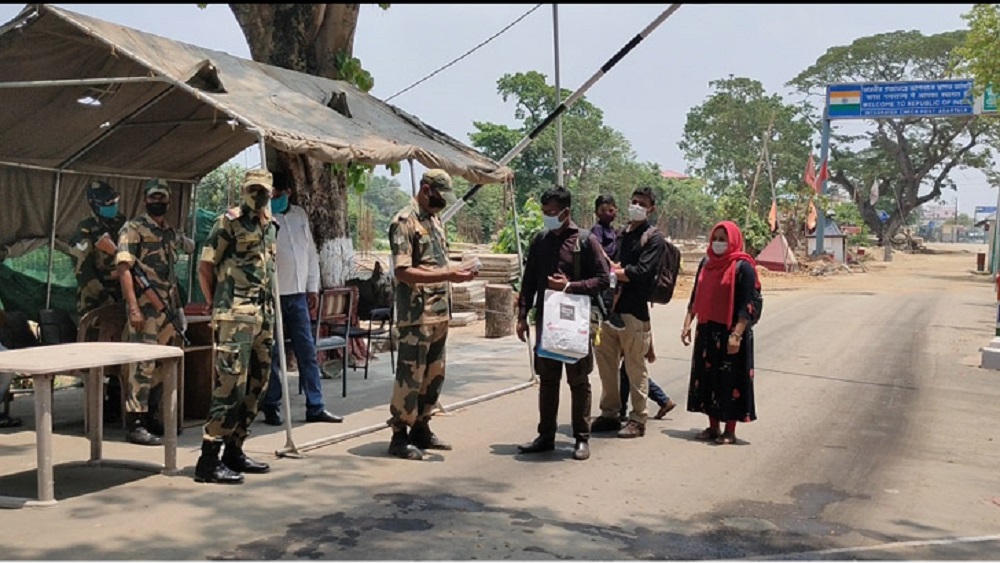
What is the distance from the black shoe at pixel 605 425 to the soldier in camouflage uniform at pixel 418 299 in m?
1.70

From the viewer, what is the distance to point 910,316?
63.0ft

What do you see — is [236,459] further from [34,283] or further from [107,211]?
[34,283]

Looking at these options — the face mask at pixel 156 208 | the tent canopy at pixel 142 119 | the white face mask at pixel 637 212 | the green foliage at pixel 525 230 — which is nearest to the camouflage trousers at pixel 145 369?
the face mask at pixel 156 208

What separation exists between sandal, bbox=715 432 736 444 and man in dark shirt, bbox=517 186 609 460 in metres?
1.24

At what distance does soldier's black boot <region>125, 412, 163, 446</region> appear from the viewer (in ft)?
22.7

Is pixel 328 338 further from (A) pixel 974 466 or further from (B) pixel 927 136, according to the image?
(B) pixel 927 136

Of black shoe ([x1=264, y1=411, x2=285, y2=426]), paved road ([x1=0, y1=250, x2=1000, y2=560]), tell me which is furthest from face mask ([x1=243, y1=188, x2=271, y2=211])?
black shoe ([x1=264, y1=411, x2=285, y2=426])

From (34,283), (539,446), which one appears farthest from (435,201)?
(34,283)

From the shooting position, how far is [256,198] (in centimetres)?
595

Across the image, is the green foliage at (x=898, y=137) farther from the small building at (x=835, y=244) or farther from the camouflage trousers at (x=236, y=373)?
the camouflage trousers at (x=236, y=373)

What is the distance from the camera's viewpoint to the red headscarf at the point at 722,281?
7.28m

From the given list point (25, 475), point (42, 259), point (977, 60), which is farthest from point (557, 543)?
point (977, 60)

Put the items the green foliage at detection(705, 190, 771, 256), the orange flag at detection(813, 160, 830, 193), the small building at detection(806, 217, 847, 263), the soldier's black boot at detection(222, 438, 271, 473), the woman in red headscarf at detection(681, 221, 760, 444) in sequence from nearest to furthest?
the soldier's black boot at detection(222, 438, 271, 473), the woman in red headscarf at detection(681, 221, 760, 444), the green foliage at detection(705, 190, 771, 256), the orange flag at detection(813, 160, 830, 193), the small building at detection(806, 217, 847, 263)

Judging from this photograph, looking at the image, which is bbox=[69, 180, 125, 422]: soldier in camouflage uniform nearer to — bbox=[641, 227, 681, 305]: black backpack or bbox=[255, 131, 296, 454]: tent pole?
bbox=[255, 131, 296, 454]: tent pole
